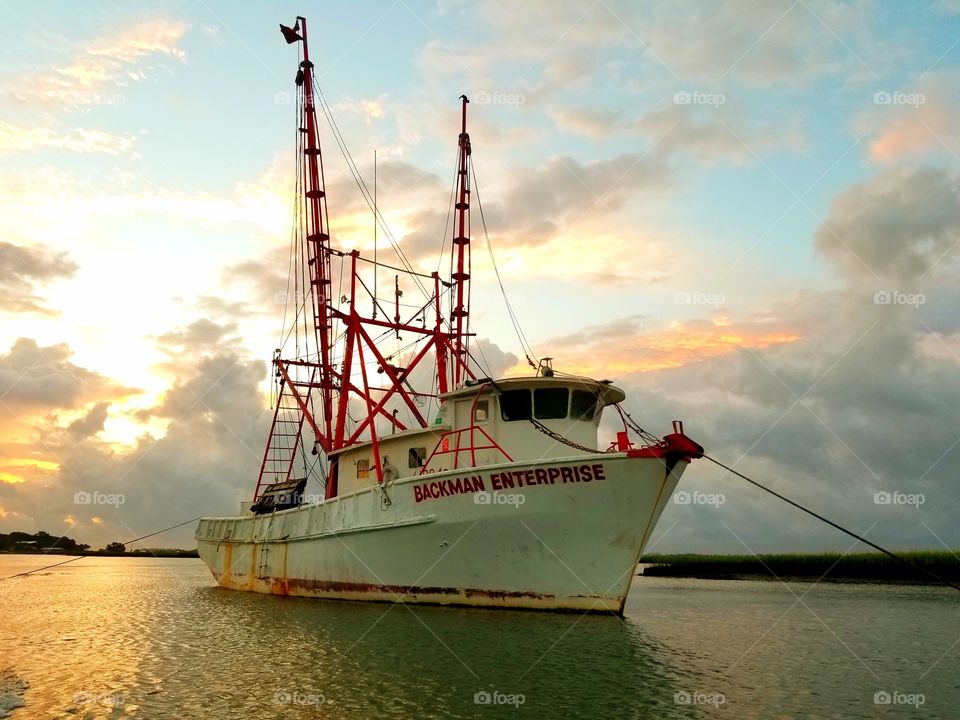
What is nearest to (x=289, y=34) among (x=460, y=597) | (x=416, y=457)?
(x=416, y=457)

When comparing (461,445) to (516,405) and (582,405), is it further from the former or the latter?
(582,405)

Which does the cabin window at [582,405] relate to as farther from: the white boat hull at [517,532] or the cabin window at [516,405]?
the white boat hull at [517,532]

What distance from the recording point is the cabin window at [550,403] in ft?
71.7

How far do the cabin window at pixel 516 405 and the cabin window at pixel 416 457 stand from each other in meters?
3.70

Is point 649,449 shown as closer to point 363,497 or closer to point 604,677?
point 604,677

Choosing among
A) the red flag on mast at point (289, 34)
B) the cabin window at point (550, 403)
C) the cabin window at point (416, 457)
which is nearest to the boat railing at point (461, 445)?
the cabin window at point (416, 457)

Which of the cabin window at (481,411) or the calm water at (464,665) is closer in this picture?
the calm water at (464,665)

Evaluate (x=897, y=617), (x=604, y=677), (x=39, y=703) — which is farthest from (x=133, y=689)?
(x=897, y=617)

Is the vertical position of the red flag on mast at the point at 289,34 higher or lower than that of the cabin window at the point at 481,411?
higher

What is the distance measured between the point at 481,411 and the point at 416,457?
349cm

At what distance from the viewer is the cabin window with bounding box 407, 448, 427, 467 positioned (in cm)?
2414

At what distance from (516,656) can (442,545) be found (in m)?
6.68

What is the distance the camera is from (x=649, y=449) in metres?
18.7

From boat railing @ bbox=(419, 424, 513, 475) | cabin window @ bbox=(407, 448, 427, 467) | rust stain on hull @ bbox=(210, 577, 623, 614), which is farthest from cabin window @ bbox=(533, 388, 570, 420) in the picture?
rust stain on hull @ bbox=(210, 577, 623, 614)
